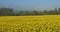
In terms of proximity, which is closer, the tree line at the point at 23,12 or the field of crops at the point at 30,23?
the field of crops at the point at 30,23

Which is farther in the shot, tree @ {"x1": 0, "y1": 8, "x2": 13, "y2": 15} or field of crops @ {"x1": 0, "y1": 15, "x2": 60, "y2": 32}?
tree @ {"x1": 0, "y1": 8, "x2": 13, "y2": 15}

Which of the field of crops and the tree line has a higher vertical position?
the tree line

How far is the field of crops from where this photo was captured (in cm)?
157

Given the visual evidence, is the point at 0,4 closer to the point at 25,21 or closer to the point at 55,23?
the point at 25,21

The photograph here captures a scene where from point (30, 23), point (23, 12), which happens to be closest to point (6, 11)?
point (23, 12)

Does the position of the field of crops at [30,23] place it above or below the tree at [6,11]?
below

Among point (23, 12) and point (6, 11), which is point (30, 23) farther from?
point (6, 11)

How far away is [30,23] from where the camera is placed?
1.64m

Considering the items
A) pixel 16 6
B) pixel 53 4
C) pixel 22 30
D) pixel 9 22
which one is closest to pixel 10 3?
pixel 16 6

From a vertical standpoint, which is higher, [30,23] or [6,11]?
[6,11]

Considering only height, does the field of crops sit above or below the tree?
below

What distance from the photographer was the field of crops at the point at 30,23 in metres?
1.57

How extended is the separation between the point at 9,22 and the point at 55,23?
54cm

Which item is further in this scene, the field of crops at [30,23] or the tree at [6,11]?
the tree at [6,11]
